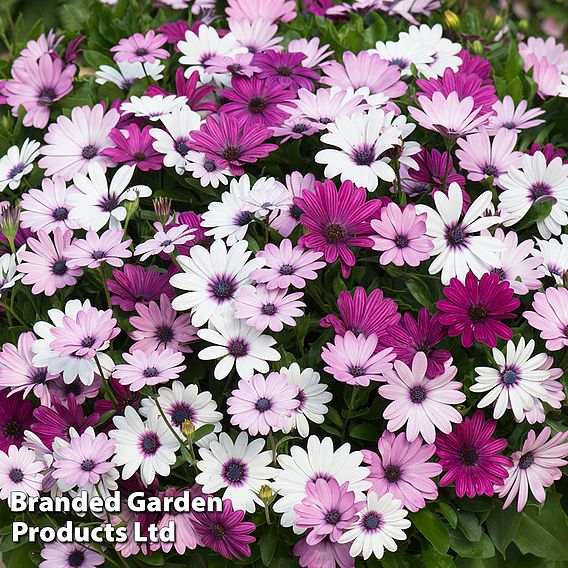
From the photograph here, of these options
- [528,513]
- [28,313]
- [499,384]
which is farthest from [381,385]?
[28,313]

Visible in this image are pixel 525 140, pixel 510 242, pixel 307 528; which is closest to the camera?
pixel 307 528

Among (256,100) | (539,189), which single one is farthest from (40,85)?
(539,189)

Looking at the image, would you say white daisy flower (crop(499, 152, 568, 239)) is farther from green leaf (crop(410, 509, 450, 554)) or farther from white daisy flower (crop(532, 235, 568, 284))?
green leaf (crop(410, 509, 450, 554))

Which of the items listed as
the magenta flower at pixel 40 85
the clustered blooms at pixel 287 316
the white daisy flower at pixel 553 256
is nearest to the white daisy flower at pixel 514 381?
the clustered blooms at pixel 287 316

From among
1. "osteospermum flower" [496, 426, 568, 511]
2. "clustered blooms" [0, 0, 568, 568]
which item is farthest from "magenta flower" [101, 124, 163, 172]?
"osteospermum flower" [496, 426, 568, 511]

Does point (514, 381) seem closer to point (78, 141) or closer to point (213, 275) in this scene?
point (213, 275)

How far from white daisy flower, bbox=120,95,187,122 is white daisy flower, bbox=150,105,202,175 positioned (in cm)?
2

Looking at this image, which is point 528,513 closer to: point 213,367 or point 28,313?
point 213,367

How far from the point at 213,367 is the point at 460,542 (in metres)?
0.32

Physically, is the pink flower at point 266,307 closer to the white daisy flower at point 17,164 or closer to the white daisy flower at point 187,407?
the white daisy flower at point 187,407

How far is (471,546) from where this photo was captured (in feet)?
2.82

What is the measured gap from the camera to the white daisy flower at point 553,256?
912mm

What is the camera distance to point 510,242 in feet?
2.94

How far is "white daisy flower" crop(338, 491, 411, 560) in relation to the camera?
0.77 meters
